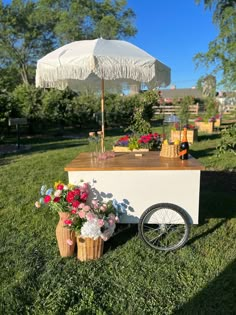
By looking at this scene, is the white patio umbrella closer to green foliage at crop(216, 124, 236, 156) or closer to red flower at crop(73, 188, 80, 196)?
green foliage at crop(216, 124, 236, 156)

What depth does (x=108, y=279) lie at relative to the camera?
245 centimetres

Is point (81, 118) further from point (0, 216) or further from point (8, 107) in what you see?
point (0, 216)

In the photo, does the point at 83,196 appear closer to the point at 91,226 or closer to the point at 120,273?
the point at 91,226

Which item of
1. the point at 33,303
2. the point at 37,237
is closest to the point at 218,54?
the point at 37,237

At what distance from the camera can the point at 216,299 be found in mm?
2199

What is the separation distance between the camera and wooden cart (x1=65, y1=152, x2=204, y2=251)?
2.87 metres

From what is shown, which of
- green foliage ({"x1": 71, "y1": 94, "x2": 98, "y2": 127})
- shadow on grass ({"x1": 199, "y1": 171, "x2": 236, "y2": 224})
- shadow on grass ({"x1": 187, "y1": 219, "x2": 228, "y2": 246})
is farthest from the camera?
green foliage ({"x1": 71, "y1": 94, "x2": 98, "y2": 127})

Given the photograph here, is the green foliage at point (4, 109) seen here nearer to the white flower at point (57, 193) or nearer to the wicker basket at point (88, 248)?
the white flower at point (57, 193)

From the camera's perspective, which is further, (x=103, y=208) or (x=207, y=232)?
→ (x=207, y=232)

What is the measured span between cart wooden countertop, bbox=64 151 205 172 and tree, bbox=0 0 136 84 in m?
25.8

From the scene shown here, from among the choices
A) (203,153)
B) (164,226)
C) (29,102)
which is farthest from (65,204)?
(29,102)

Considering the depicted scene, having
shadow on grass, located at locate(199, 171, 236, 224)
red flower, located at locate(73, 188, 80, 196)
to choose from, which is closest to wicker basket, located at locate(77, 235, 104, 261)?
red flower, located at locate(73, 188, 80, 196)

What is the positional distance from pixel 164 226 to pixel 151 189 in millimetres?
470

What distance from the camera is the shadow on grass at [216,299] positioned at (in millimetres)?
2080
